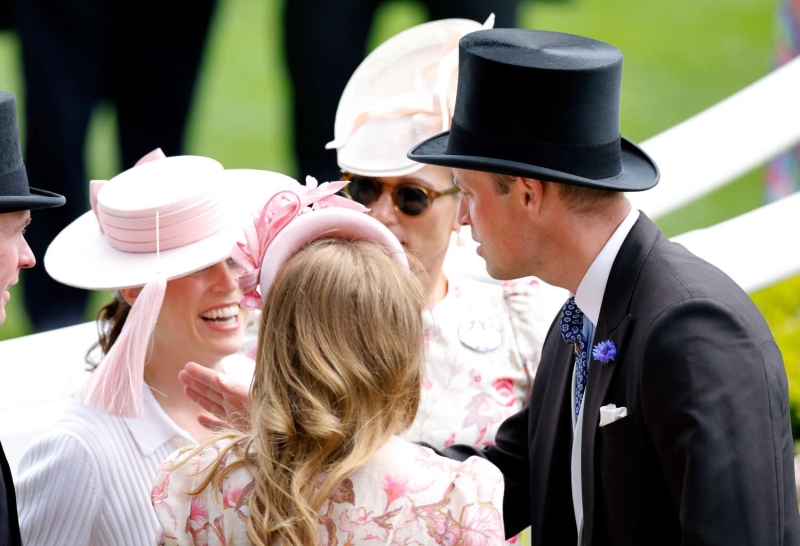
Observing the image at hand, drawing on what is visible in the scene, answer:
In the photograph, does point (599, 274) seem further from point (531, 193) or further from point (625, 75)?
point (625, 75)

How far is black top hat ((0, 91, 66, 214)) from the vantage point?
7.08 feet

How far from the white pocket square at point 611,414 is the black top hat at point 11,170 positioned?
1259 mm

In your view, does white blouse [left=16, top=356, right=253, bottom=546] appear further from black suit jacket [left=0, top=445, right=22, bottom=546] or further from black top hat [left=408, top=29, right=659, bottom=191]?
black top hat [left=408, top=29, right=659, bottom=191]

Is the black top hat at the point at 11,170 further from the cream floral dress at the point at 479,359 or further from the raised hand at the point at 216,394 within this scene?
the cream floral dress at the point at 479,359

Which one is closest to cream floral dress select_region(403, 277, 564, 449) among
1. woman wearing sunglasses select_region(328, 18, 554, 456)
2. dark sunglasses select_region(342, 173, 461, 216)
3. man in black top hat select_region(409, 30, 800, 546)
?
woman wearing sunglasses select_region(328, 18, 554, 456)

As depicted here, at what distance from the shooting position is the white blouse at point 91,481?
88.5 inches

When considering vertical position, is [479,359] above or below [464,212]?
below

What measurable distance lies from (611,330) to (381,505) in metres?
0.68

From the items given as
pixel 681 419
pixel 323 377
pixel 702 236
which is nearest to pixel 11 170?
pixel 323 377

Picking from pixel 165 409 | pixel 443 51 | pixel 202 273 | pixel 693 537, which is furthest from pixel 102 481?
pixel 443 51

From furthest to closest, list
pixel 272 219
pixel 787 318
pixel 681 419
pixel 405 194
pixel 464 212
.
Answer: pixel 787 318, pixel 405 194, pixel 464 212, pixel 272 219, pixel 681 419

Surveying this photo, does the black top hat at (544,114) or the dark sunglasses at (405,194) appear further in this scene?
the dark sunglasses at (405,194)

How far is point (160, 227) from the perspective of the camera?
2.53m

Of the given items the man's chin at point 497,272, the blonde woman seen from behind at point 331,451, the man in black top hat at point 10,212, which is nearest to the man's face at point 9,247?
the man in black top hat at point 10,212
